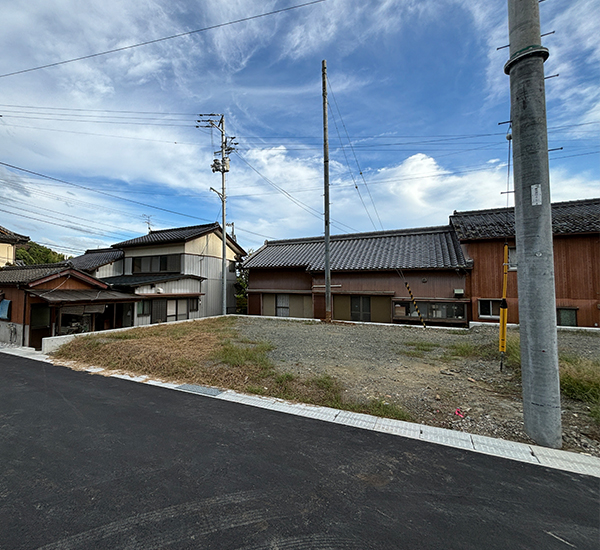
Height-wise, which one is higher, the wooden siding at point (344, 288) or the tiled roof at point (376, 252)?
the tiled roof at point (376, 252)

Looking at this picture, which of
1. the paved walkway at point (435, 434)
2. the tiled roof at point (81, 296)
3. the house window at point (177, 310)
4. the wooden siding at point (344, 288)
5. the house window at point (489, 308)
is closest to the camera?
the paved walkway at point (435, 434)

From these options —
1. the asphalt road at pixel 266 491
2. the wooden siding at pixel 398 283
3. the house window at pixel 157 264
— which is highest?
the house window at pixel 157 264

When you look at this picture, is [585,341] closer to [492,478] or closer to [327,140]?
[492,478]

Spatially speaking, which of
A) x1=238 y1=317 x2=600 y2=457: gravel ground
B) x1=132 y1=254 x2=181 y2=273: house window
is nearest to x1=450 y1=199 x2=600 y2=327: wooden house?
x1=238 y1=317 x2=600 y2=457: gravel ground

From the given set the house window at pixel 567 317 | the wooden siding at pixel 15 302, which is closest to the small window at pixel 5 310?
the wooden siding at pixel 15 302

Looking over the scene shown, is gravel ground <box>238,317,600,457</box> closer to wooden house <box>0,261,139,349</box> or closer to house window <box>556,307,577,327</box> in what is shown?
house window <box>556,307,577,327</box>

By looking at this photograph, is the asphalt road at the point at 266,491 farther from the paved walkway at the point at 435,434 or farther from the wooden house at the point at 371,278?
the wooden house at the point at 371,278

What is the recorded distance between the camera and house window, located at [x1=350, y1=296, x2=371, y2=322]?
1553cm

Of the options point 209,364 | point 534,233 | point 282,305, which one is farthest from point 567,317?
point 209,364

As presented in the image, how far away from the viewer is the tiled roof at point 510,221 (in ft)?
39.9

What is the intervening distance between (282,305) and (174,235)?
9.41 metres

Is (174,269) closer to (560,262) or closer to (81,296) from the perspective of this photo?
(81,296)

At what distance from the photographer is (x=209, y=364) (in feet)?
22.4

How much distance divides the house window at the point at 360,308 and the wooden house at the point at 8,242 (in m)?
19.0
